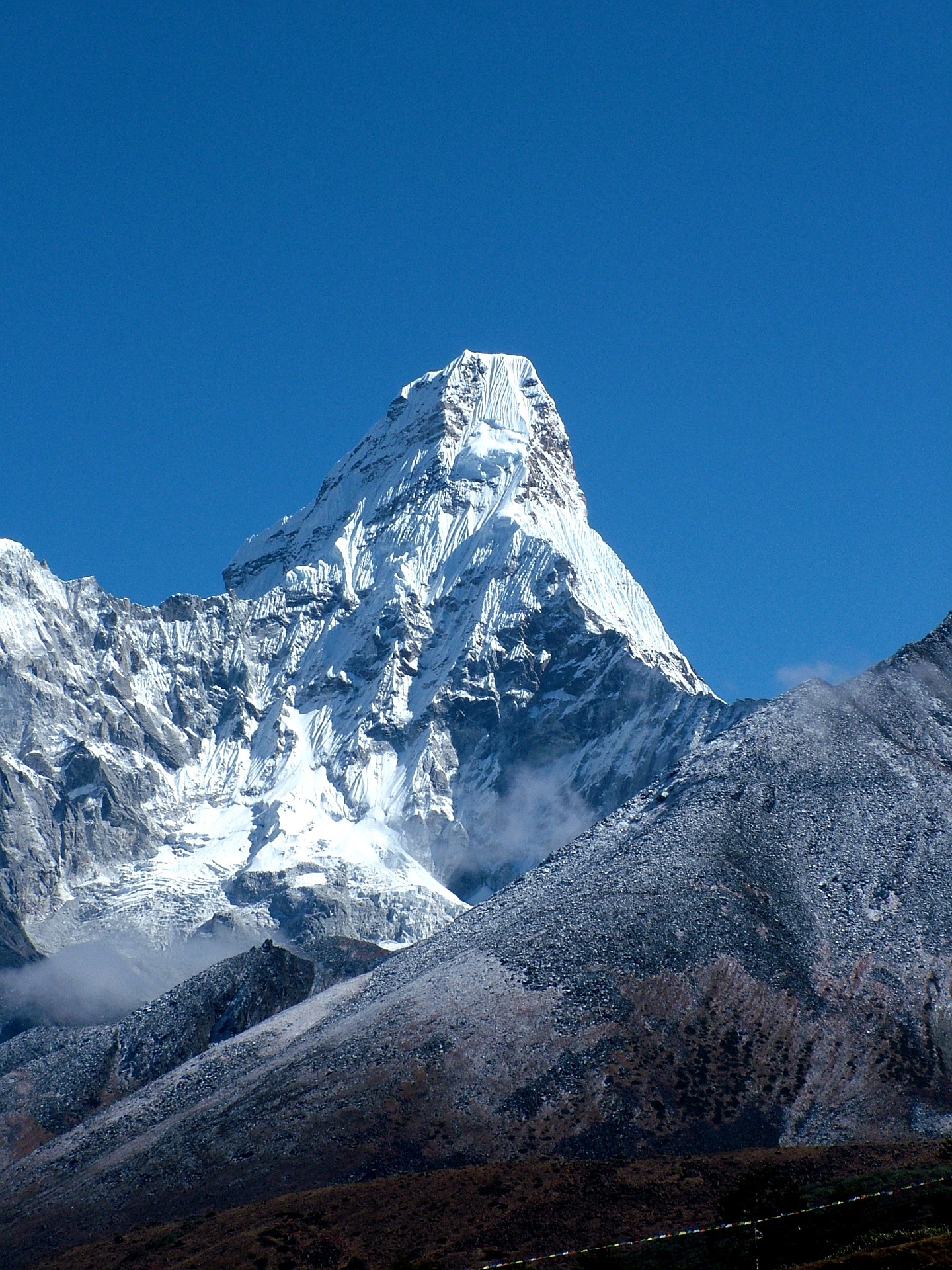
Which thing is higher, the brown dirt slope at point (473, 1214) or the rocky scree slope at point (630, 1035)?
the rocky scree slope at point (630, 1035)

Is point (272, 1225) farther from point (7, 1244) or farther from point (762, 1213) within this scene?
point (762, 1213)

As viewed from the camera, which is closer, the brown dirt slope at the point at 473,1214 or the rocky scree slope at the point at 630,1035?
the brown dirt slope at the point at 473,1214

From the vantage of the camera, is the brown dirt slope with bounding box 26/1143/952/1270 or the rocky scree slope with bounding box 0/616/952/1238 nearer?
the brown dirt slope with bounding box 26/1143/952/1270

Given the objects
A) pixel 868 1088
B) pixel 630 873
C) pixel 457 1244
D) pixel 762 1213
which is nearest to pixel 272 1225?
pixel 457 1244

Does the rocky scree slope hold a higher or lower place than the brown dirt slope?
higher
